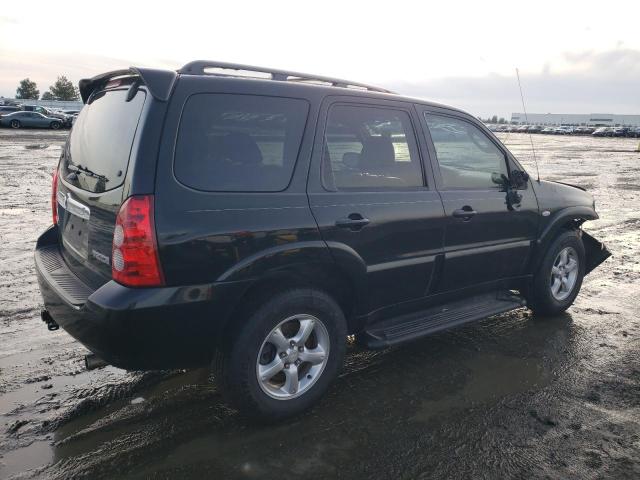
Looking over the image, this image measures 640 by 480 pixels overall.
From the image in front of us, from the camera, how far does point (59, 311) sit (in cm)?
305

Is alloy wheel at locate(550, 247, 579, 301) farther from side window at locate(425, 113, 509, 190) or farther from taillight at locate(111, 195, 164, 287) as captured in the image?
taillight at locate(111, 195, 164, 287)

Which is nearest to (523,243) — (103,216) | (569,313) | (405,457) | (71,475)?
(569,313)

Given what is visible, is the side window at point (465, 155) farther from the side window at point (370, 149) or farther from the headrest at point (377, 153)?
the headrest at point (377, 153)

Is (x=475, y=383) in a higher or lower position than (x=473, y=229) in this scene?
lower

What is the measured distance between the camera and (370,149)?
144 inches

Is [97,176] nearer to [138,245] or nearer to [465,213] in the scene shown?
[138,245]

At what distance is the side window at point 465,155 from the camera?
13.3 ft

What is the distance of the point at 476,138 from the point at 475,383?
1978 mm

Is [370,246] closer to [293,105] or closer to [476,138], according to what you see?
[293,105]

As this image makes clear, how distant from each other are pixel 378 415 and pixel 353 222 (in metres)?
1.22

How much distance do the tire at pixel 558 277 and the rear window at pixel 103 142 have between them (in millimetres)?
3752

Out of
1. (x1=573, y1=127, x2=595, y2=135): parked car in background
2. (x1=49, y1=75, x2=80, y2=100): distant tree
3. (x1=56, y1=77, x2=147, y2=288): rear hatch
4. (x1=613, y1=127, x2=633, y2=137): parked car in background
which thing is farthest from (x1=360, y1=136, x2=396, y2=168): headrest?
(x1=49, y1=75, x2=80, y2=100): distant tree

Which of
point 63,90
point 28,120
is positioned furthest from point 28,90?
point 28,120

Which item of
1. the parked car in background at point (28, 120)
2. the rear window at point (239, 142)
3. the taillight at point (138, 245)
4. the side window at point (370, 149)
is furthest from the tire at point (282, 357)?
the parked car in background at point (28, 120)
